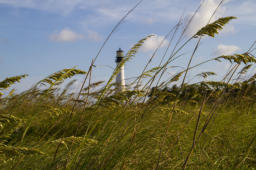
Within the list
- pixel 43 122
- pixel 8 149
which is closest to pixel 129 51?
pixel 8 149

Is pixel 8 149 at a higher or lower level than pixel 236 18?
lower

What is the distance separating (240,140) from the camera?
369 centimetres

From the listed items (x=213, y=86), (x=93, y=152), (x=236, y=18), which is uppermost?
(x=236, y=18)

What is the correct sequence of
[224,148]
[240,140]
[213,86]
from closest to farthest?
1. [213,86]
2. [224,148]
3. [240,140]

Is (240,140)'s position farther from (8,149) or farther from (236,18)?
(8,149)

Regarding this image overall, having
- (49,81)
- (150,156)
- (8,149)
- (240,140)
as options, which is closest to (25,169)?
(8,149)

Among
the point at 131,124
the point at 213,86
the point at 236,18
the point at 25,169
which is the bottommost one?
the point at 25,169

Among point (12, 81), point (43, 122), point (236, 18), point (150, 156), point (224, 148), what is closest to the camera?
point (236, 18)

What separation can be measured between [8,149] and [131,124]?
1048 millimetres

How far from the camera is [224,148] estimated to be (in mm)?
3287

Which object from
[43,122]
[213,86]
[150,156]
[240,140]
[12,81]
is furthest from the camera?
[43,122]

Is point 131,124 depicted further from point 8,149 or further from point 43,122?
point 43,122

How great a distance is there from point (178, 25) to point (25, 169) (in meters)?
1.88

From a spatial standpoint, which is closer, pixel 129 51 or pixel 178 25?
pixel 129 51
